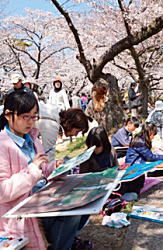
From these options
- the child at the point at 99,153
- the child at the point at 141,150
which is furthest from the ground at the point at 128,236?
the child at the point at 141,150

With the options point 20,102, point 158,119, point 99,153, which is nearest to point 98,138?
point 99,153

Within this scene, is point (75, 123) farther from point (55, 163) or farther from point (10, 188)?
point (10, 188)

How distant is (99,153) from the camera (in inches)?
130

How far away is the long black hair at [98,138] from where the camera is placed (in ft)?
10.4

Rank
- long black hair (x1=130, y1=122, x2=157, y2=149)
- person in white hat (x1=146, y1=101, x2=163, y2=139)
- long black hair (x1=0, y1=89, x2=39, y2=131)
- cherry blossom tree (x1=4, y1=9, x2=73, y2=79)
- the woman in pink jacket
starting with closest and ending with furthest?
the woman in pink jacket
long black hair (x1=0, y1=89, x2=39, y2=131)
long black hair (x1=130, y1=122, x2=157, y2=149)
person in white hat (x1=146, y1=101, x2=163, y2=139)
cherry blossom tree (x1=4, y1=9, x2=73, y2=79)

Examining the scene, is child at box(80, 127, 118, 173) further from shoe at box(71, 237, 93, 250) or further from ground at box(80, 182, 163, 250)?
shoe at box(71, 237, 93, 250)

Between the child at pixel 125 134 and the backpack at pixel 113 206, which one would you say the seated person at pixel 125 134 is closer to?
the child at pixel 125 134

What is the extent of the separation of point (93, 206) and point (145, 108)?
30.7 ft

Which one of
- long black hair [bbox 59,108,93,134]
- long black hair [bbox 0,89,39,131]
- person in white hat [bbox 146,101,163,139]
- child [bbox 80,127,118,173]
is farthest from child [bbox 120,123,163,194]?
person in white hat [bbox 146,101,163,139]

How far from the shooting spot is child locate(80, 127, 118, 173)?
3.21 metres

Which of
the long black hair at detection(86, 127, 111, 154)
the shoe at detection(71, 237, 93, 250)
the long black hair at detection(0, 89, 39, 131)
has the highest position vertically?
the long black hair at detection(0, 89, 39, 131)

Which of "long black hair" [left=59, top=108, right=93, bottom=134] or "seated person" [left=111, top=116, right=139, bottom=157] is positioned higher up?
"long black hair" [left=59, top=108, right=93, bottom=134]

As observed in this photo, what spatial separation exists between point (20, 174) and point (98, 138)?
1.63 meters

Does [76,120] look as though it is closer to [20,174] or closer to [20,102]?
[20,102]
